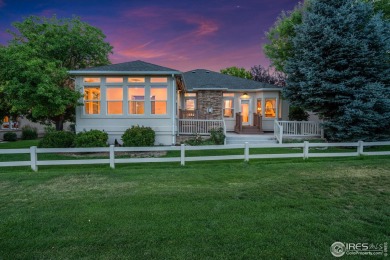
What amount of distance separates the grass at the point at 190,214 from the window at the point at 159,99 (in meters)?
6.43

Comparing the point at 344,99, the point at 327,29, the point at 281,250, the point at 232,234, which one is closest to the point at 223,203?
the point at 232,234

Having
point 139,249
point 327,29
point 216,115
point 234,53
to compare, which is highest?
point 234,53

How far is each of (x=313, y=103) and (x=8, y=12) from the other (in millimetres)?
24076

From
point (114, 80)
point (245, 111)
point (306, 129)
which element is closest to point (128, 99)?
point (114, 80)

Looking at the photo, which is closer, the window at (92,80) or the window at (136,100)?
the window at (92,80)

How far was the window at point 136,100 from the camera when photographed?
13.3 m

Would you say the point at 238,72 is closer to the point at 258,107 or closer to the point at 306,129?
the point at 258,107

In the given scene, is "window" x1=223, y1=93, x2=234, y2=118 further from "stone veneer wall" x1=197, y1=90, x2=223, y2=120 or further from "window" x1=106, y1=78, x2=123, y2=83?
"window" x1=106, y1=78, x2=123, y2=83

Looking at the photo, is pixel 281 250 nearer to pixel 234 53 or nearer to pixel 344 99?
pixel 344 99

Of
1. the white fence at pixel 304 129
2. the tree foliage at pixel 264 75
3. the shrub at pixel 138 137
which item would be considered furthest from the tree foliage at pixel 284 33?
the tree foliage at pixel 264 75

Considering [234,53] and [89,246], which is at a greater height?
[234,53]

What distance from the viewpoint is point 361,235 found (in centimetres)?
346

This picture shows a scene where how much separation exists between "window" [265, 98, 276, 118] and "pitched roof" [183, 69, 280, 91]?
1047mm

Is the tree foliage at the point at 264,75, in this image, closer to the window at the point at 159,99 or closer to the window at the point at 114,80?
the window at the point at 159,99
